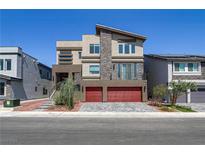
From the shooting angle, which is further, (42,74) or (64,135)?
(42,74)

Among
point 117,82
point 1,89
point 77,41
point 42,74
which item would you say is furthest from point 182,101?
point 42,74

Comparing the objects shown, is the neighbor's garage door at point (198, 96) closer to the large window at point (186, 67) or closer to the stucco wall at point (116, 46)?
the large window at point (186, 67)

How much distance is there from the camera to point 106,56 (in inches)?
1510

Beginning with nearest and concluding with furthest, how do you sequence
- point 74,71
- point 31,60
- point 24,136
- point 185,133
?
point 24,136, point 185,133, point 74,71, point 31,60

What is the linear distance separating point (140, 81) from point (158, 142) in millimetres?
26827

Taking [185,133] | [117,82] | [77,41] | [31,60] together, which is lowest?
[185,133]

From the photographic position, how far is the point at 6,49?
38.7 meters

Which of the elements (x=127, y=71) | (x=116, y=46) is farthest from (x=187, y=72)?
(x=116, y=46)

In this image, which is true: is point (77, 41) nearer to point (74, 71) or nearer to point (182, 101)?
point (74, 71)

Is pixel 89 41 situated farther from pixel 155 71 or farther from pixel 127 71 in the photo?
pixel 155 71

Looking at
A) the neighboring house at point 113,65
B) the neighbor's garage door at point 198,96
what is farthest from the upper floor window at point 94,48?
the neighbor's garage door at point 198,96

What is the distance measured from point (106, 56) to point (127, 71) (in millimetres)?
3300

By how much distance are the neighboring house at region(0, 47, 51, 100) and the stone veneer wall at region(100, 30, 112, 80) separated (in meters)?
10.9

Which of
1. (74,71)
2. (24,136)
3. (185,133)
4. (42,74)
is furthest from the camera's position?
(42,74)
